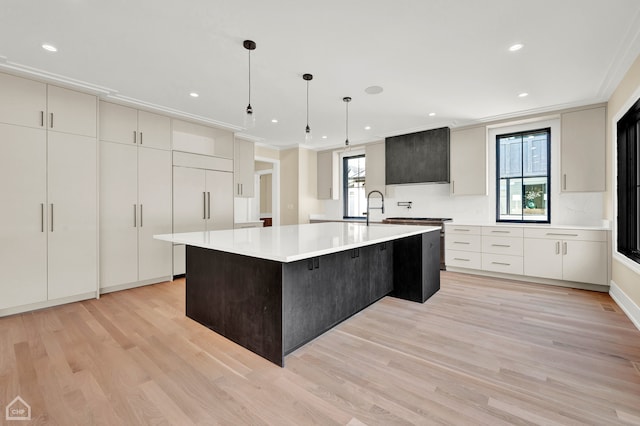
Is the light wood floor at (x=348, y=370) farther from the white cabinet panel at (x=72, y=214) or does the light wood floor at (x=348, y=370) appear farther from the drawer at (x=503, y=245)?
the drawer at (x=503, y=245)

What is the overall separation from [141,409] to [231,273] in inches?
39.0

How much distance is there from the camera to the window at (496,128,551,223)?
4586 mm

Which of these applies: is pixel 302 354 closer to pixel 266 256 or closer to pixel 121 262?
pixel 266 256

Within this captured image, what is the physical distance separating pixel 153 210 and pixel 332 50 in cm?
335

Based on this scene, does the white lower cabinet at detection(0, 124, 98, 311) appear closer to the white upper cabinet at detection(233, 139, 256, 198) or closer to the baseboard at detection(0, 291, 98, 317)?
the baseboard at detection(0, 291, 98, 317)

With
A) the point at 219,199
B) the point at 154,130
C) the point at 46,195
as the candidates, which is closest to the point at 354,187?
the point at 219,199

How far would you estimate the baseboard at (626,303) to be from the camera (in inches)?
107

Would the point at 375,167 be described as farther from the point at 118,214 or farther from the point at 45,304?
the point at 45,304

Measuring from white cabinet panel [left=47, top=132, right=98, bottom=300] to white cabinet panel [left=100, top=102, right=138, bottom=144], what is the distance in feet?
1.03

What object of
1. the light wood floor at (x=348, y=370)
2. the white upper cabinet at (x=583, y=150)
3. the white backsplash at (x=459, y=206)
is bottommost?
the light wood floor at (x=348, y=370)

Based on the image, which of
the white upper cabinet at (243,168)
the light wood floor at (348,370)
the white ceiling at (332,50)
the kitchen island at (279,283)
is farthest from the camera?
the white upper cabinet at (243,168)

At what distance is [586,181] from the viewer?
156 inches

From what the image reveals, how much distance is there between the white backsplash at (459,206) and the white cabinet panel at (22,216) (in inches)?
201

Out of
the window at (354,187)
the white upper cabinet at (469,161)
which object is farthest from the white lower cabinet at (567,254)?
the window at (354,187)
